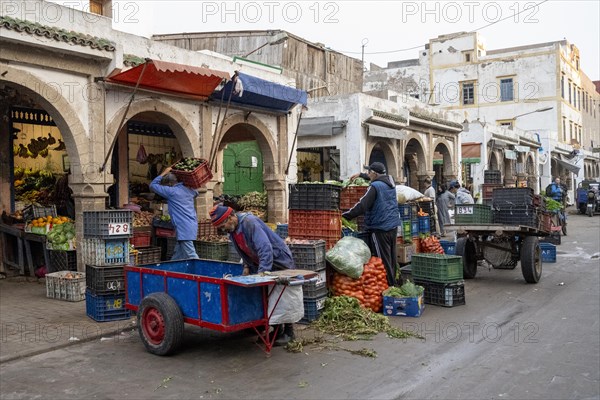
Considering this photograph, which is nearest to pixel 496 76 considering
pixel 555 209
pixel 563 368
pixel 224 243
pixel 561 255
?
pixel 555 209

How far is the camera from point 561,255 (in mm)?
14828

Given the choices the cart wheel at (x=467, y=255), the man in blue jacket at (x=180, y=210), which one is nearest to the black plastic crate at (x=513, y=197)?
the cart wheel at (x=467, y=255)

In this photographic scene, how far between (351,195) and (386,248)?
1740 mm

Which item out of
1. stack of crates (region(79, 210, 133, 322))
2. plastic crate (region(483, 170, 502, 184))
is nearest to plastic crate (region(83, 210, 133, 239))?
stack of crates (region(79, 210, 133, 322))

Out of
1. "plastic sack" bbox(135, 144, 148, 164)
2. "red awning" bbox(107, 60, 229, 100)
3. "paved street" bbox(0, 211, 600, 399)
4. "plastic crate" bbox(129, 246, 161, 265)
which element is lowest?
"paved street" bbox(0, 211, 600, 399)

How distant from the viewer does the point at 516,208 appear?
10656mm

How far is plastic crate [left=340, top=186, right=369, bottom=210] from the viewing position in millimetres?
10383

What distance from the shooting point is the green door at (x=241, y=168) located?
18.0 meters

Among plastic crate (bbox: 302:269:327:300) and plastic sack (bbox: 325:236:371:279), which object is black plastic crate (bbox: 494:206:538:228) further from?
plastic crate (bbox: 302:269:327:300)

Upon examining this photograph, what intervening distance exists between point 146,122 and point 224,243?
16.7ft

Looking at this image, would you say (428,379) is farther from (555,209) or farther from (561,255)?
(555,209)

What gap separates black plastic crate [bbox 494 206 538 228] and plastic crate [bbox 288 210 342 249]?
390 cm

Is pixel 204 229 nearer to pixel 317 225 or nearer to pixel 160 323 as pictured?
pixel 317 225

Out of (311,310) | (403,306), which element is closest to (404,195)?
(403,306)
